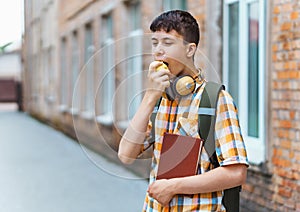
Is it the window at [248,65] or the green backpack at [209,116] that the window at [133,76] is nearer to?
the green backpack at [209,116]

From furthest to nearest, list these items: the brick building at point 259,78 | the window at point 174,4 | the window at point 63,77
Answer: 1. the window at point 63,77
2. the window at point 174,4
3. the brick building at point 259,78

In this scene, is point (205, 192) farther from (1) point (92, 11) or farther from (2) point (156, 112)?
(1) point (92, 11)

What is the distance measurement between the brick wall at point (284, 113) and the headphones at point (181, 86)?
362 cm

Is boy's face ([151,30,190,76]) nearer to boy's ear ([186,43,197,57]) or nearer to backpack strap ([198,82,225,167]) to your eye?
boy's ear ([186,43,197,57])

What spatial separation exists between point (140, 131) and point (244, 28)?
4.86 meters

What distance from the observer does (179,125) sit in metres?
2.17

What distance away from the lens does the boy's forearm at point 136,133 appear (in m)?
2.20

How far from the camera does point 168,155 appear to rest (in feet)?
7.17

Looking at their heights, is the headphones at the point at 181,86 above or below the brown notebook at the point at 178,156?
above

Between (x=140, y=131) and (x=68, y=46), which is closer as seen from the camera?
(x=140, y=131)

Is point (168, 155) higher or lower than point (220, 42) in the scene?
lower

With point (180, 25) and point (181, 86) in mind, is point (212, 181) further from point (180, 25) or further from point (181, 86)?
point (180, 25)

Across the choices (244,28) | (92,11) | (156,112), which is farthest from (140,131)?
(92,11)

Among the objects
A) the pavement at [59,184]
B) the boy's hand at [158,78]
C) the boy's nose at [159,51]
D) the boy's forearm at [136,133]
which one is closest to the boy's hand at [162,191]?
the boy's forearm at [136,133]
